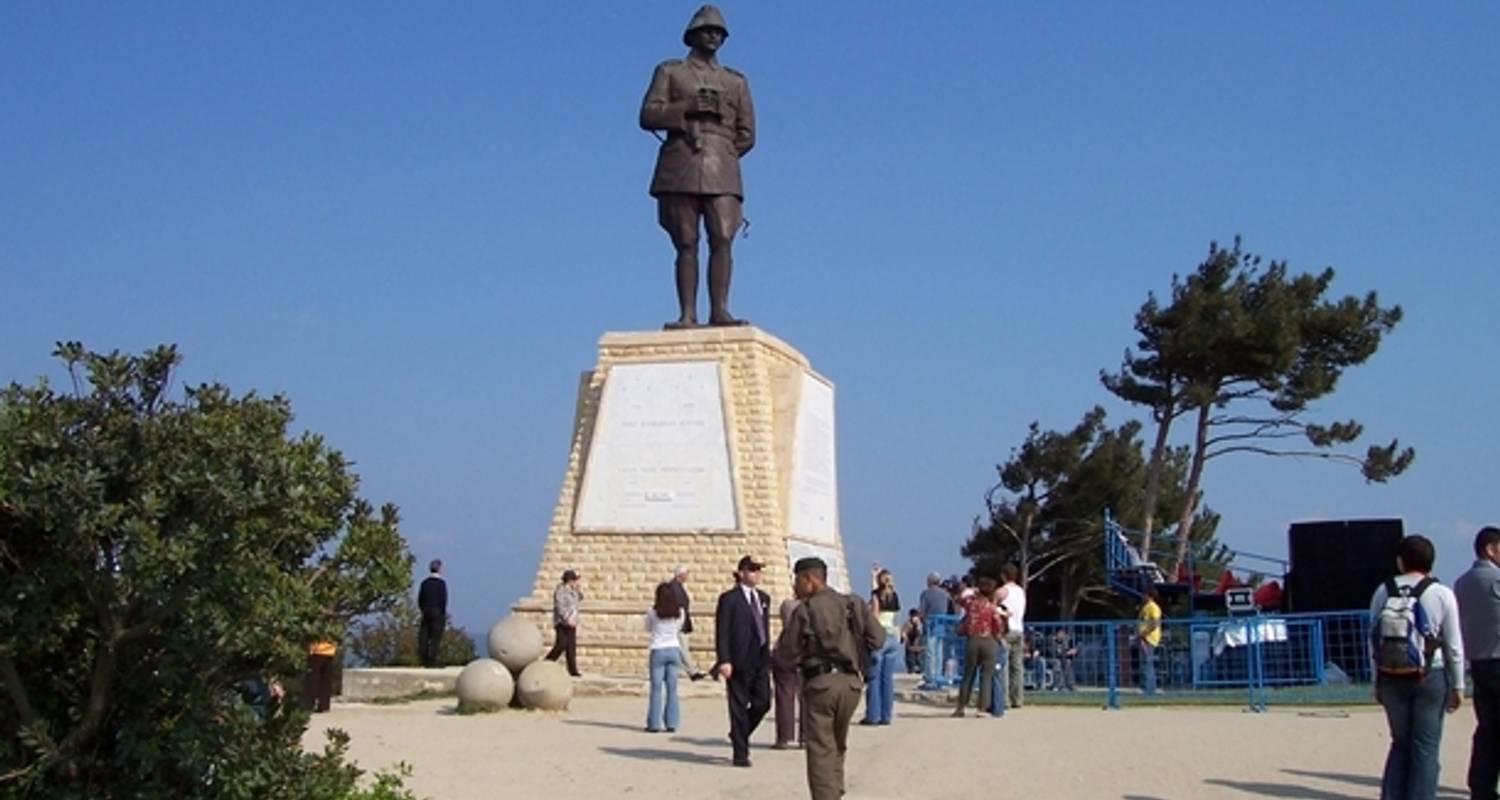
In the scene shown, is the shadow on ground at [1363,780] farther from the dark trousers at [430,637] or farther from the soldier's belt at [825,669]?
the dark trousers at [430,637]

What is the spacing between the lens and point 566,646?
1730cm

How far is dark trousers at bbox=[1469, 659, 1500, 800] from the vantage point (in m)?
7.68

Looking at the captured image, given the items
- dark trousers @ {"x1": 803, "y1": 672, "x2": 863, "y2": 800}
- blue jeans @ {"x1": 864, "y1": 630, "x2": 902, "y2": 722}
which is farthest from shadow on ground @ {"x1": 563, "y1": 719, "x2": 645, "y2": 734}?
dark trousers @ {"x1": 803, "y1": 672, "x2": 863, "y2": 800}

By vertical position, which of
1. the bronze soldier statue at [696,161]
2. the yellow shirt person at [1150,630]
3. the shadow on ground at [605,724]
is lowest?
the shadow on ground at [605,724]

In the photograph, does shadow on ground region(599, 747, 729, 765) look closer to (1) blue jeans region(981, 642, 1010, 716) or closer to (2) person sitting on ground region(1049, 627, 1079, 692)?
(1) blue jeans region(981, 642, 1010, 716)

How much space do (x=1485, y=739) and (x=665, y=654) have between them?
259 inches

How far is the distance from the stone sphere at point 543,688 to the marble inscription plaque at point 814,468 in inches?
179

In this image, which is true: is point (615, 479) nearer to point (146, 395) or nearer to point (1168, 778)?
point (1168, 778)

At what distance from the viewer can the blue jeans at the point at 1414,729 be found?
292 inches

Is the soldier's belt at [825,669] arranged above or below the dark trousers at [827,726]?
above

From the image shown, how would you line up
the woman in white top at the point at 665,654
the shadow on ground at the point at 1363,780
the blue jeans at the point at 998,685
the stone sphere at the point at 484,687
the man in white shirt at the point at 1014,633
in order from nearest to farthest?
the shadow on ground at the point at 1363,780
the woman in white top at the point at 665,654
the stone sphere at the point at 484,687
the blue jeans at the point at 998,685
the man in white shirt at the point at 1014,633

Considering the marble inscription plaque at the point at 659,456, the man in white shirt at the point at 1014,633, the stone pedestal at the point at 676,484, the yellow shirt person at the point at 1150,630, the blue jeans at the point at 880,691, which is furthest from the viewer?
the marble inscription plaque at the point at 659,456

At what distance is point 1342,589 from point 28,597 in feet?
54.6

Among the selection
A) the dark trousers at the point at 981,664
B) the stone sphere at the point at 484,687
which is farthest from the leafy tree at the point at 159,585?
the dark trousers at the point at 981,664
